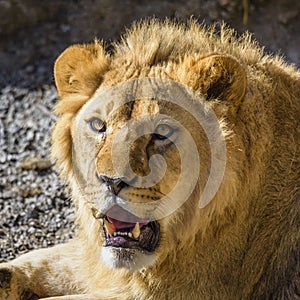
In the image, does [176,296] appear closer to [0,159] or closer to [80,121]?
[80,121]

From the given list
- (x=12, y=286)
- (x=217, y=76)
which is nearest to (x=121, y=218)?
(x=217, y=76)

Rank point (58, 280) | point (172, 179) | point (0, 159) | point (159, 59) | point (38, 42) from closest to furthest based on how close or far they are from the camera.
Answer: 1. point (172, 179)
2. point (159, 59)
3. point (58, 280)
4. point (0, 159)
5. point (38, 42)

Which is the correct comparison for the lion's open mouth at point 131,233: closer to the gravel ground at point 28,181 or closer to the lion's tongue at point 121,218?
the lion's tongue at point 121,218

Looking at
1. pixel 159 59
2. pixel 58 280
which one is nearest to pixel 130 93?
pixel 159 59

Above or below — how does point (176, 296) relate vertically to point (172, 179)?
below

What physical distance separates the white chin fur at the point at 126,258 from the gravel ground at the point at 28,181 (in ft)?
4.97

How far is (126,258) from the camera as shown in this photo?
397cm

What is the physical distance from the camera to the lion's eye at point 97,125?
4039 mm

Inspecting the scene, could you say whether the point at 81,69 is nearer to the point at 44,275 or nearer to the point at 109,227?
the point at 109,227

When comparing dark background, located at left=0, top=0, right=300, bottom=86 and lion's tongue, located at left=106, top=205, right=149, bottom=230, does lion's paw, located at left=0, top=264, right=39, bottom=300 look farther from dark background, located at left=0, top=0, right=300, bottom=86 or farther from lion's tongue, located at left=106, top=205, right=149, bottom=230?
dark background, located at left=0, top=0, right=300, bottom=86

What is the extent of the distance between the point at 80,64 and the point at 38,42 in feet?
11.7

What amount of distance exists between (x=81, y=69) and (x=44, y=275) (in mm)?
1184

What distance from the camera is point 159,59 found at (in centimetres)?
419

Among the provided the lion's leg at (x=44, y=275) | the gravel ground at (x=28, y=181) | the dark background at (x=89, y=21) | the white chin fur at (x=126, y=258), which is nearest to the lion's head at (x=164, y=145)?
the white chin fur at (x=126, y=258)
